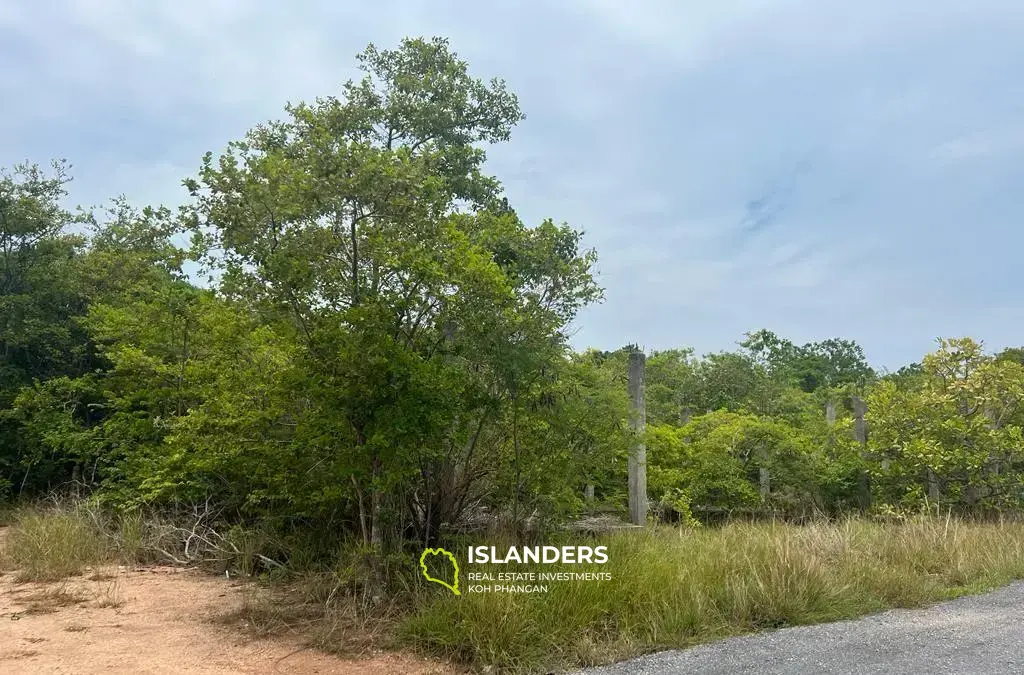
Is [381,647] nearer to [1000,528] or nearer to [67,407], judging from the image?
[1000,528]

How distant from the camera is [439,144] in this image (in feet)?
38.3

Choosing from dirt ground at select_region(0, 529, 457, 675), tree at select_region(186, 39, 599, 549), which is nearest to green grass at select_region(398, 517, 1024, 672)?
dirt ground at select_region(0, 529, 457, 675)

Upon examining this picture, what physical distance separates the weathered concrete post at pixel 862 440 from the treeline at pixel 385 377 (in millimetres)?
60

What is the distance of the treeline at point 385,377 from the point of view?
16.2 ft

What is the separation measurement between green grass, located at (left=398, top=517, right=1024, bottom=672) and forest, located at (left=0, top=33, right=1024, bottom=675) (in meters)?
0.93

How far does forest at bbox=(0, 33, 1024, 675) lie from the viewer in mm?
4953

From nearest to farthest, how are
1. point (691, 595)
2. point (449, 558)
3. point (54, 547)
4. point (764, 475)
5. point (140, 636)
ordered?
point (691, 595)
point (140, 636)
point (449, 558)
point (54, 547)
point (764, 475)

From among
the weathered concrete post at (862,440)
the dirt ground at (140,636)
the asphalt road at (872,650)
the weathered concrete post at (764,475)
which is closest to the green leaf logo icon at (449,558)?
the dirt ground at (140,636)

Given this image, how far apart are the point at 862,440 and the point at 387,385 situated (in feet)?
27.4

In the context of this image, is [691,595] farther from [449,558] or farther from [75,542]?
[75,542]

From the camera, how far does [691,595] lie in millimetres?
4770

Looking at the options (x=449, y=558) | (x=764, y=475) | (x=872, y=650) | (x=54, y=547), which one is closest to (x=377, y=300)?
(x=449, y=558)

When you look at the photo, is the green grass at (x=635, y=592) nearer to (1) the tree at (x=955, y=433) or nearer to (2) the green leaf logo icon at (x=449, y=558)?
(2) the green leaf logo icon at (x=449, y=558)

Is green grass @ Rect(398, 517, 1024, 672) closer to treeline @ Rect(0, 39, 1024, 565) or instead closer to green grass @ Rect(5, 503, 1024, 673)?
green grass @ Rect(5, 503, 1024, 673)
